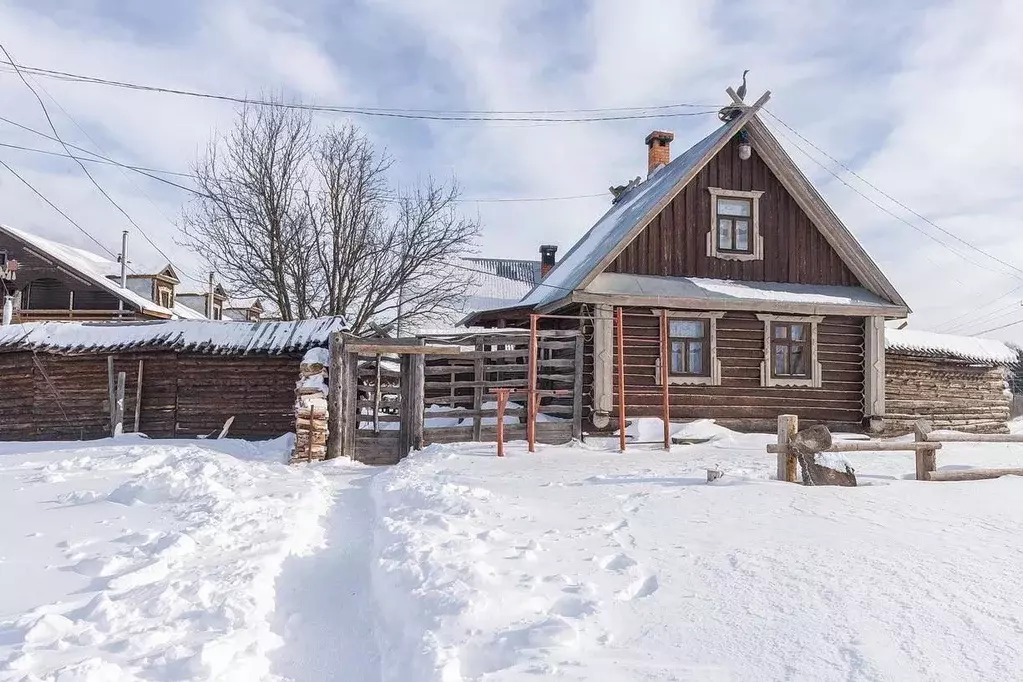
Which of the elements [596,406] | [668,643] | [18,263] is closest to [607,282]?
[596,406]

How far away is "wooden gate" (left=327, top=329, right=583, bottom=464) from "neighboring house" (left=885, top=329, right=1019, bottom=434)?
1032 centimetres

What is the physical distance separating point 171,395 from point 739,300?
42.3 ft

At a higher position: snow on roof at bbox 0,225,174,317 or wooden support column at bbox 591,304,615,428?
snow on roof at bbox 0,225,174,317

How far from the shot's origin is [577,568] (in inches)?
193

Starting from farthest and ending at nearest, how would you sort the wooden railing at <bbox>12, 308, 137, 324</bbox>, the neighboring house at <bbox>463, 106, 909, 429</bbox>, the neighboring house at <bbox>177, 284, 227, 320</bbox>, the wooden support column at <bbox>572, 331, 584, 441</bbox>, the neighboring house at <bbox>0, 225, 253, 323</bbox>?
the neighboring house at <bbox>177, 284, 227, 320</bbox> → the neighboring house at <bbox>0, 225, 253, 323</bbox> → the wooden railing at <bbox>12, 308, 137, 324</bbox> → the neighboring house at <bbox>463, 106, 909, 429</bbox> → the wooden support column at <bbox>572, 331, 584, 441</bbox>

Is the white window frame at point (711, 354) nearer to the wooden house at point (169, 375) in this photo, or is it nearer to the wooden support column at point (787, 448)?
the wooden support column at point (787, 448)

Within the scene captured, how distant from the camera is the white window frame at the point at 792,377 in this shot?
49.6 ft

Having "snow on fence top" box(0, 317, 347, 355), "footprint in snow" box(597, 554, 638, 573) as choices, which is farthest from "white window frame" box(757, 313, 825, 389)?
"footprint in snow" box(597, 554, 638, 573)

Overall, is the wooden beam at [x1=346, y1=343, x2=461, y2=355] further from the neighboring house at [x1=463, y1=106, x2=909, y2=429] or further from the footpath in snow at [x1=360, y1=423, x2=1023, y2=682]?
the footpath in snow at [x1=360, y1=423, x2=1023, y2=682]

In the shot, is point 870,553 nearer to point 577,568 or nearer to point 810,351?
point 577,568

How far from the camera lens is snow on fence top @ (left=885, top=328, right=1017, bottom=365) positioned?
19953 millimetres

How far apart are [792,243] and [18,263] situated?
3534cm

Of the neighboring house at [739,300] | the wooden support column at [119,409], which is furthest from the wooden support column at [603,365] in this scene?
the wooden support column at [119,409]

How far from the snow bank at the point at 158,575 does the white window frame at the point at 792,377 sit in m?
10.1
